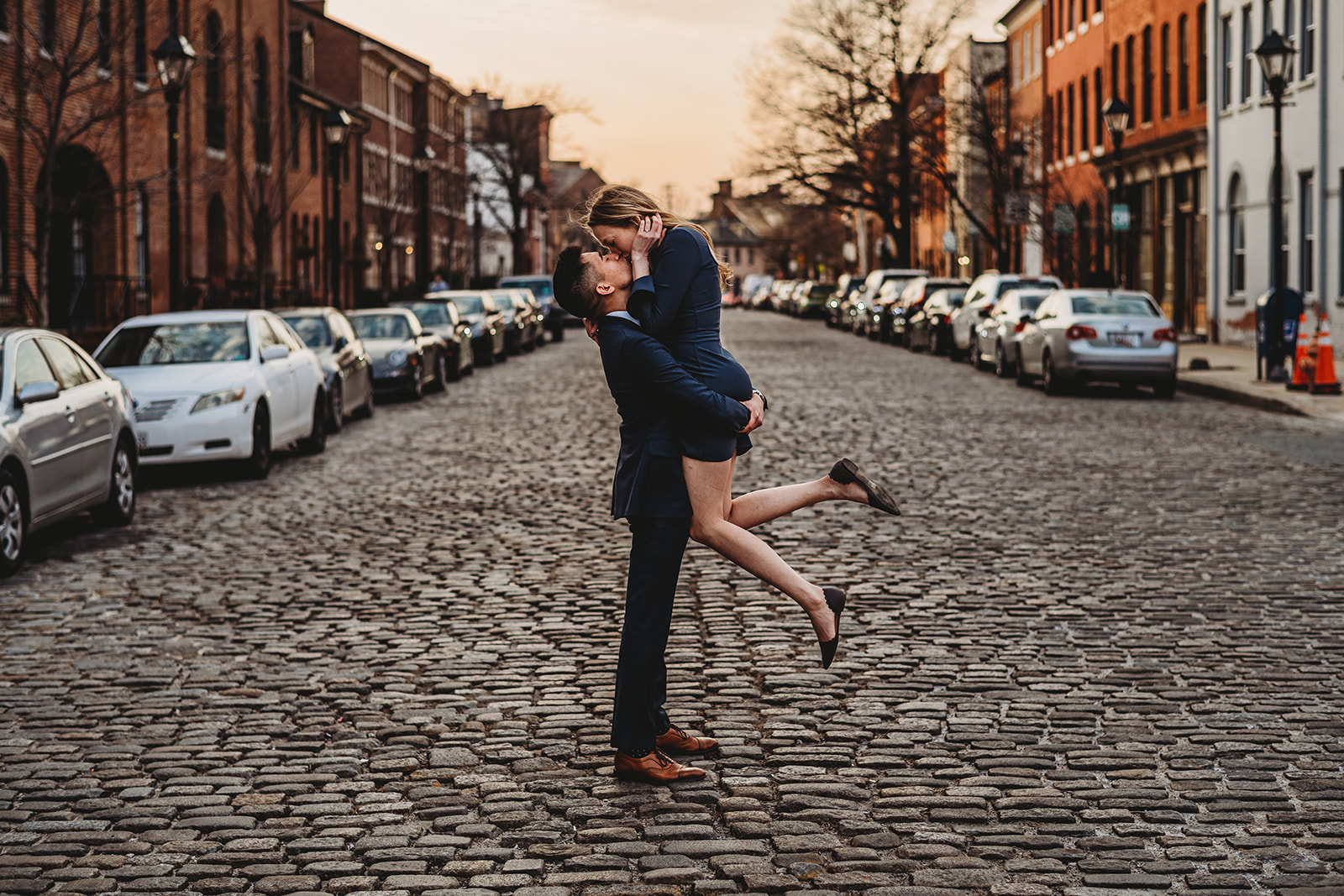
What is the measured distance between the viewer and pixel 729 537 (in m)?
5.65

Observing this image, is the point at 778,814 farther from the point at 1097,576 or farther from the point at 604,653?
the point at 1097,576

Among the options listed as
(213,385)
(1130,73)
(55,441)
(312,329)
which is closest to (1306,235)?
(1130,73)

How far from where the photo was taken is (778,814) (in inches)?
205

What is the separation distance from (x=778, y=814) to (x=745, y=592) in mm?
4056

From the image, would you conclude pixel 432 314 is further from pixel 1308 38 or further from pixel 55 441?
pixel 55 441

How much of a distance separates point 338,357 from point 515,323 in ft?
62.0

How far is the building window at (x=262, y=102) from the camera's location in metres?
42.6

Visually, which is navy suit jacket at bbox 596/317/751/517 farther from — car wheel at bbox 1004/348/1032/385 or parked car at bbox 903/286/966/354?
parked car at bbox 903/286/966/354

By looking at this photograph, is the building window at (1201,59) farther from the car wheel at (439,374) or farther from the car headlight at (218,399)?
the car headlight at (218,399)

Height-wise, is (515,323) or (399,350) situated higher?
(515,323)

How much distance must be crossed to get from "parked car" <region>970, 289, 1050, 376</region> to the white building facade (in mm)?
4704

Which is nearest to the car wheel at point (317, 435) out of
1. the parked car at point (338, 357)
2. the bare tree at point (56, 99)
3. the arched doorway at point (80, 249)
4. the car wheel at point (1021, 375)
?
Result: the parked car at point (338, 357)

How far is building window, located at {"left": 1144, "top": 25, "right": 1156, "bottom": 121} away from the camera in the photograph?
146 feet

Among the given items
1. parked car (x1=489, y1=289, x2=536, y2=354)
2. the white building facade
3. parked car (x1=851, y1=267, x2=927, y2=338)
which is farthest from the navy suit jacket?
parked car (x1=851, y1=267, x2=927, y2=338)
